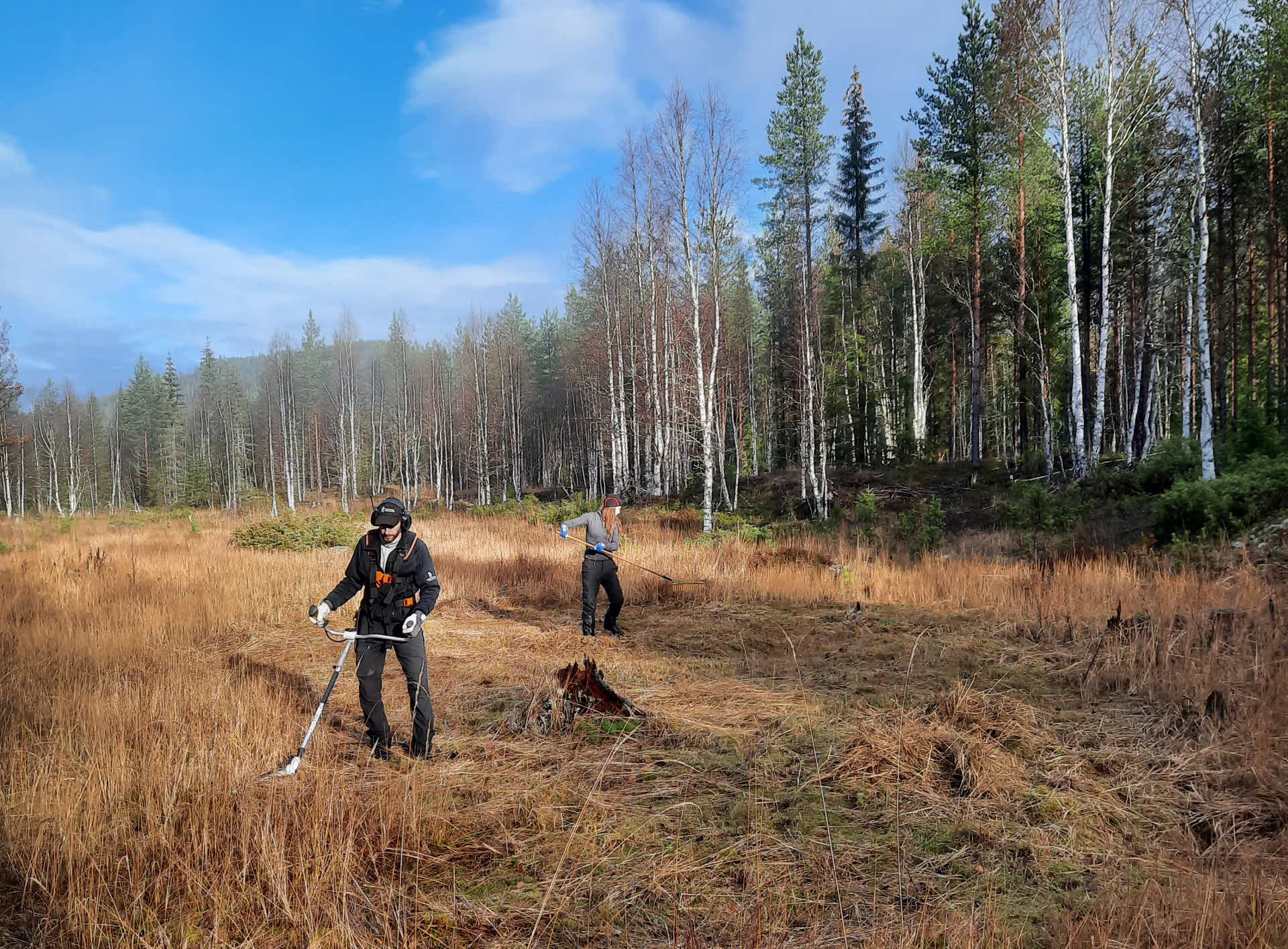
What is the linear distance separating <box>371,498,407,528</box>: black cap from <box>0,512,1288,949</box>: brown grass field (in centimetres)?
152

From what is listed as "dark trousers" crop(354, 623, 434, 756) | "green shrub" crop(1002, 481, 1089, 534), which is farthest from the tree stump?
"green shrub" crop(1002, 481, 1089, 534)

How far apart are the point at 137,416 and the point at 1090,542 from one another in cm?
7181

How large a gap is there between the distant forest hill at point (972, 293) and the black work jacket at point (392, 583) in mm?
11885

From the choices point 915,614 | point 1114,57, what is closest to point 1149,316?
point 1114,57

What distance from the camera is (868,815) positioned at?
142 inches

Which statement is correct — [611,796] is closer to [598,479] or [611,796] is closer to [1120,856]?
[1120,856]

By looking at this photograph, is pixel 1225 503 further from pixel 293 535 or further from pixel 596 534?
pixel 293 535

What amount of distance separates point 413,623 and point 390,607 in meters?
0.33

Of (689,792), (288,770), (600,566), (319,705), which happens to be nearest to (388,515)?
(319,705)

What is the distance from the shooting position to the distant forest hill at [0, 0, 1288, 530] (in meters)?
15.5

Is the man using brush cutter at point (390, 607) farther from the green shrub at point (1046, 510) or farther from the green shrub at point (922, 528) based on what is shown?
the green shrub at point (1046, 510)

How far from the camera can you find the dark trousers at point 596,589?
26.3 feet

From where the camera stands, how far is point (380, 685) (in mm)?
4320

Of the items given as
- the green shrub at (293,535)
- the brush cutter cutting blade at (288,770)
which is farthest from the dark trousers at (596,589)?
the green shrub at (293,535)
